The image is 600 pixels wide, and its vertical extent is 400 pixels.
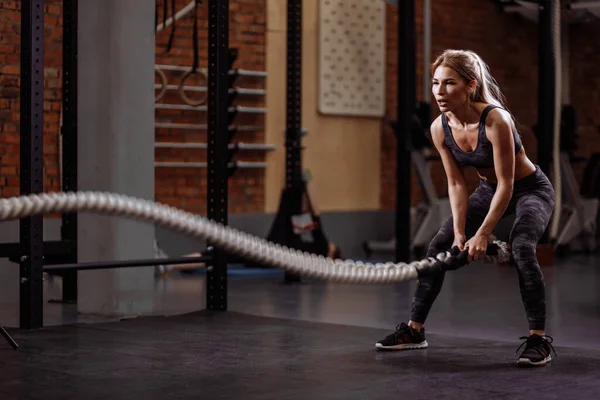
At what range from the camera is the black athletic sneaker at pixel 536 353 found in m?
4.03

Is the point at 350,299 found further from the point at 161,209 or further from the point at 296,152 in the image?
the point at 161,209

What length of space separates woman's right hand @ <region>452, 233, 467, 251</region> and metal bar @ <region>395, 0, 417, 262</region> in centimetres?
386

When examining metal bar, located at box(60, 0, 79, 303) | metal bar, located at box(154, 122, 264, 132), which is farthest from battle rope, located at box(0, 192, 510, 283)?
metal bar, located at box(154, 122, 264, 132)

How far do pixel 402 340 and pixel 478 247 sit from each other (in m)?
0.64

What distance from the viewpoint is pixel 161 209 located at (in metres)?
2.24

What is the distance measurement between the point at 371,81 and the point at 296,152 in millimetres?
2716

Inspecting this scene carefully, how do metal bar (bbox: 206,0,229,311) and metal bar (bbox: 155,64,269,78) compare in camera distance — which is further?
metal bar (bbox: 155,64,269,78)

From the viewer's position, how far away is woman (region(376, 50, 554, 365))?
13.1ft

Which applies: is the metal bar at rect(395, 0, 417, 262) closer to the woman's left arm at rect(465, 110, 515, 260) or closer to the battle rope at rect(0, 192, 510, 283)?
the woman's left arm at rect(465, 110, 515, 260)

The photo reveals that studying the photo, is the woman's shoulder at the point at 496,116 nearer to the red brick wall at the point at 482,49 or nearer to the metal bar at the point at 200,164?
the metal bar at the point at 200,164

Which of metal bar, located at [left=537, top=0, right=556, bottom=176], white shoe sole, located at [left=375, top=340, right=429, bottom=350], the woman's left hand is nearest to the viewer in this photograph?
the woman's left hand

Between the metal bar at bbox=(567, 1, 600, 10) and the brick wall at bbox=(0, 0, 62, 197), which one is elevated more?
the metal bar at bbox=(567, 1, 600, 10)

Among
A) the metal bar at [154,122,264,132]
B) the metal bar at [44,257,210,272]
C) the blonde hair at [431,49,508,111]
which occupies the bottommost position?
the metal bar at [44,257,210,272]

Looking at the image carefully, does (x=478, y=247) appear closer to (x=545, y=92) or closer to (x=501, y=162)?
(x=501, y=162)
